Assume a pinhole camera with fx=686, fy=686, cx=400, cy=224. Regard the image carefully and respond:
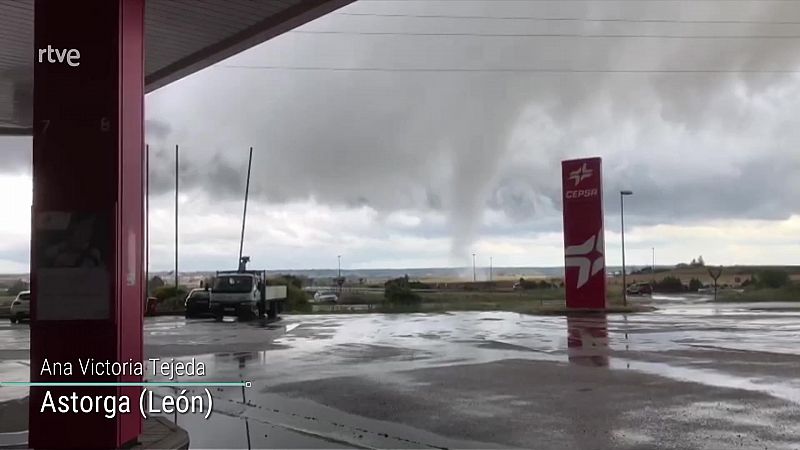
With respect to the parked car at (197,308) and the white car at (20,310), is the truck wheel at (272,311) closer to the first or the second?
the parked car at (197,308)

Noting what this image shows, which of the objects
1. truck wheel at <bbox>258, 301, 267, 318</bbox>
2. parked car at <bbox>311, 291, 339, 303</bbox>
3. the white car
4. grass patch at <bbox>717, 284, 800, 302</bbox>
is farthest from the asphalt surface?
grass patch at <bbox>717, 284, 800, 302</bbox>

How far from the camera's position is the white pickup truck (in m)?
29.9

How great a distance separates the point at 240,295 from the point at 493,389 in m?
20.8

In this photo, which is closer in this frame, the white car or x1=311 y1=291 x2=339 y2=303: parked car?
the white car

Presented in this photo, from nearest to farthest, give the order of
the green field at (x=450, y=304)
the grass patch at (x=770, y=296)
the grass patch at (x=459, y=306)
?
1. the grass patch at (x=459, y=306)
2. the green field at (x=450, y=304)
3. the grass patch at (x=770, y=296)

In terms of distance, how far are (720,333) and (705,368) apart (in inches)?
341

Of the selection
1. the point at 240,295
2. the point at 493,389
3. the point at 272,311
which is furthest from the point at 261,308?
the point at 493,389

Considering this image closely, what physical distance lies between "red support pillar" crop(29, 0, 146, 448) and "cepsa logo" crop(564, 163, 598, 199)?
1078 inches

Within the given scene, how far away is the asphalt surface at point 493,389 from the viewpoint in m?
7.93

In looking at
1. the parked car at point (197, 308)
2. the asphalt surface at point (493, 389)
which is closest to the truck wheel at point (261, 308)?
the parked car at point (197, 308)

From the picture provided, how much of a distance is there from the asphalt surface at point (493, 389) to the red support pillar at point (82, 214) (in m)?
1.44

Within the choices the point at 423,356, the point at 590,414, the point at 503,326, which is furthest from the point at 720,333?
the point at 590,414

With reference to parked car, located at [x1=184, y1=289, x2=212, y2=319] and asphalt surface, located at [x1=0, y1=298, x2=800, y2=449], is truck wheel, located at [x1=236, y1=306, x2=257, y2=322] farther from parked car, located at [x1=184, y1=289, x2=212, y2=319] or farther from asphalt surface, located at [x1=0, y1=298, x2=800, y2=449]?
asphalt surface, located at [x1=0, y1=298, x2=800, y2=449]

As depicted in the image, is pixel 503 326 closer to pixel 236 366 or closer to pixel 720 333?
pixel 720 333
